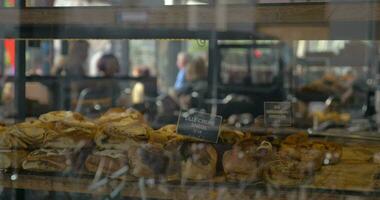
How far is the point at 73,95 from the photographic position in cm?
256

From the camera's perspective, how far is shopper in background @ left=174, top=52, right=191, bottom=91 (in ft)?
14.6

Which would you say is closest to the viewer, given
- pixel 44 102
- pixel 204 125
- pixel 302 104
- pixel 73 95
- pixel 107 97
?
pixel 204 125

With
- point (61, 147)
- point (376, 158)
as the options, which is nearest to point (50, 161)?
point (61, 147)

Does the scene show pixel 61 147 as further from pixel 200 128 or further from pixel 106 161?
pixel 200 128

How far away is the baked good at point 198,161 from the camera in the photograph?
1.12 m

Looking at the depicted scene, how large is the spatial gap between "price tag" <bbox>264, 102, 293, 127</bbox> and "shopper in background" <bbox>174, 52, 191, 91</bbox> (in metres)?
2.94

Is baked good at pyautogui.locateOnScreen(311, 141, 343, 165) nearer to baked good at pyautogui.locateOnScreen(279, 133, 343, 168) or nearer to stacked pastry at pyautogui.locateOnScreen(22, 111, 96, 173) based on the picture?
baked good at pyautogui.locateOnScreen(279, 133, 343, 168)

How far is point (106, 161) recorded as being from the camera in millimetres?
1167

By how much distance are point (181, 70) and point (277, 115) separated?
3924 millimetres

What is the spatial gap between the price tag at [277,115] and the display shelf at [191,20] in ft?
0.58

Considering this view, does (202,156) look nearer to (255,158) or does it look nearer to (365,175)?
(255,158)

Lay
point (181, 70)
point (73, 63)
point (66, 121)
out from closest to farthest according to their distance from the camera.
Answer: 1. point (66, 121)
2. point (73, 63)
3. point (181, 70)

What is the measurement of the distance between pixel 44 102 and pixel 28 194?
0.59m

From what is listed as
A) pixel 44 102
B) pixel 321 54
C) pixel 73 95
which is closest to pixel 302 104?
pixel 321 54
